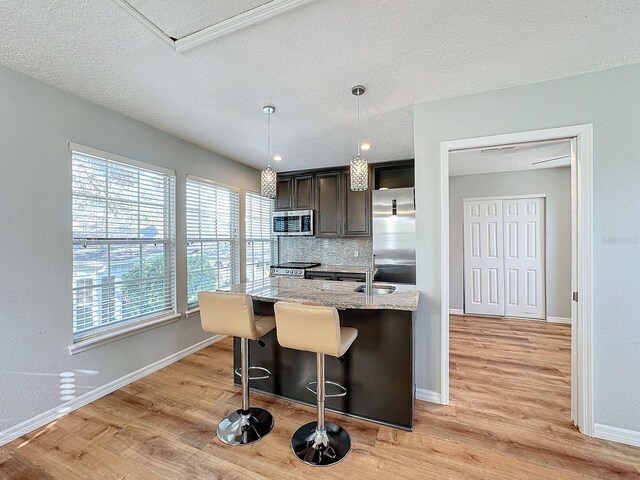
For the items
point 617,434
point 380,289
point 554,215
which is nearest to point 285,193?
point 380,289

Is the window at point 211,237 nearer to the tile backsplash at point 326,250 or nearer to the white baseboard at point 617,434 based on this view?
the tile backsplash at point 326,250

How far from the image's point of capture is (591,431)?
1.89 metres

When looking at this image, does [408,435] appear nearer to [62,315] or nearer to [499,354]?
[499,354]

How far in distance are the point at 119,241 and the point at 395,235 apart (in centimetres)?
318

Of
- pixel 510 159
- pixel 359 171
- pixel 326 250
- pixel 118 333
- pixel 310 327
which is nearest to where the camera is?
pixel 310 327

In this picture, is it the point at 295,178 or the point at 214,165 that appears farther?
the point at 295,178

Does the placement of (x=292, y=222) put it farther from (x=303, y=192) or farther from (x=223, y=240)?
(x=223, y=240)

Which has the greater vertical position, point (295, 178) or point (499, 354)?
point (295, 178)

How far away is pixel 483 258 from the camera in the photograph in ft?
15.6

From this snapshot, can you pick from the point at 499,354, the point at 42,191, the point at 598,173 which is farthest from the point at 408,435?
the point at 42,191

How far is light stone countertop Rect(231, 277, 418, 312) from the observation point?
1876 mm

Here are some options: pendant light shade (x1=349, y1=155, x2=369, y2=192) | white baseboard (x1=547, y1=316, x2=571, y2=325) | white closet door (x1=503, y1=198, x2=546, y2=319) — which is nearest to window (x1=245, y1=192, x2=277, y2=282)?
pendant light shade (x1=349, y1=155, x2=369, y2=192)

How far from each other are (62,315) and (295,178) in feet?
11.4

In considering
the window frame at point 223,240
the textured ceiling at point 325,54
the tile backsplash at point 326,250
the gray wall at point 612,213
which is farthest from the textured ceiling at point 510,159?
the window frame at point 223,240
